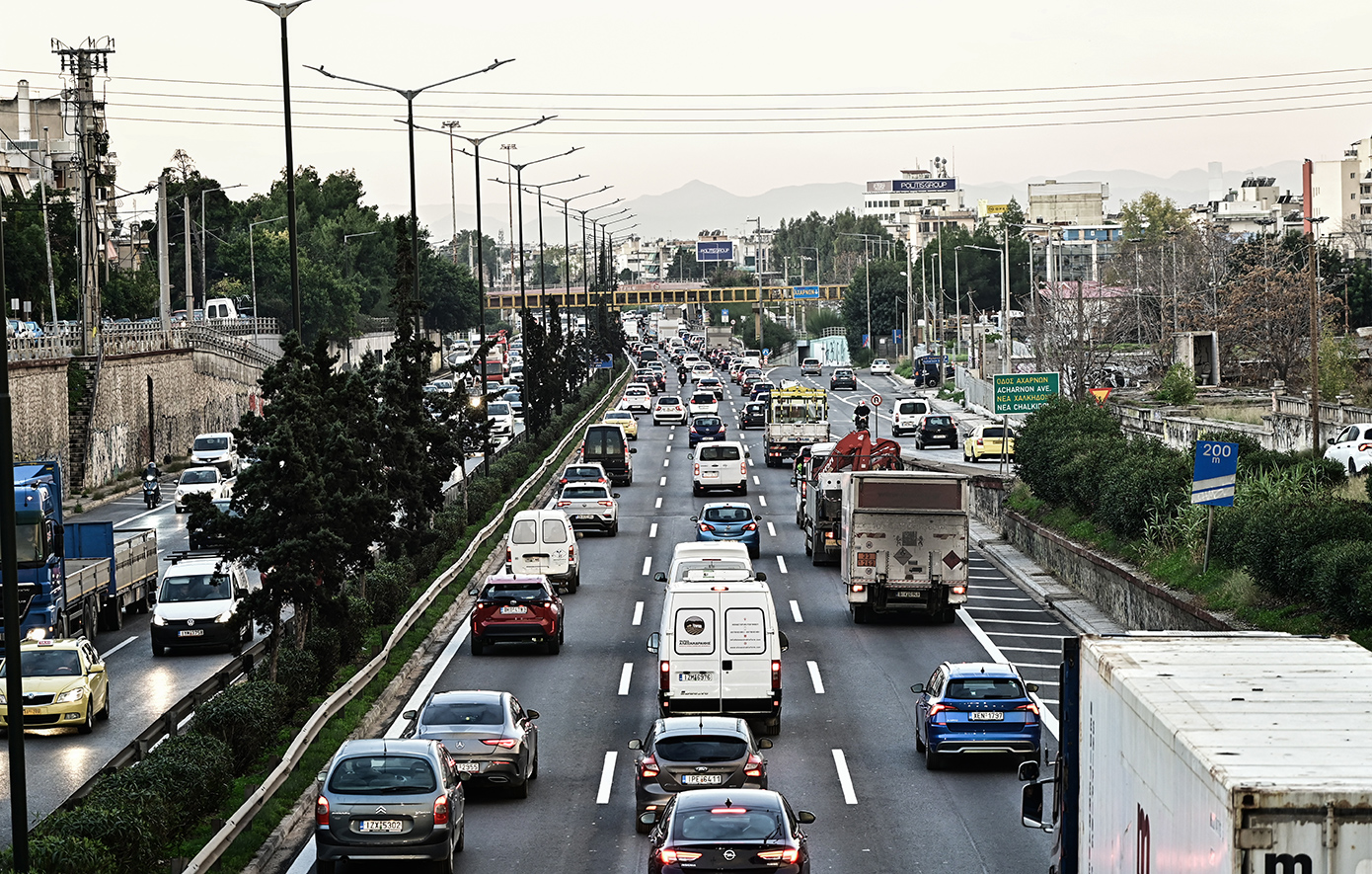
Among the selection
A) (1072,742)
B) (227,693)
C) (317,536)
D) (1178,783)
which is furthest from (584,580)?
(1178,783)

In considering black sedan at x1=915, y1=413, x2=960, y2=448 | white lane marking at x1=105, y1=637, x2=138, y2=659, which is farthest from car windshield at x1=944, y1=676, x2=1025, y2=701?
black sedan at x1=915, y1=413, x2=960, y2=448

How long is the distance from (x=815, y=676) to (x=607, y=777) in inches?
312

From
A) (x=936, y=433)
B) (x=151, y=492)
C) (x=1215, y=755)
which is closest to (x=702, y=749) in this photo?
(x=1215, y=755)

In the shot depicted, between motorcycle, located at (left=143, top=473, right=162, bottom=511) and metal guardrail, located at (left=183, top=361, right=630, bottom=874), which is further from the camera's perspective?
motorcycle, located at (left=143, top=473, right=162, bottom=511)

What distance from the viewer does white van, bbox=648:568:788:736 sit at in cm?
2497

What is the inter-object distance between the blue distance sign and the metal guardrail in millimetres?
14143

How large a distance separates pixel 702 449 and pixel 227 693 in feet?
126

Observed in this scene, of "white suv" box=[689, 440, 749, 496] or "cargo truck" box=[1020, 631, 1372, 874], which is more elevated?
"cargo truck" box=[1020, 631, 1372, 874]

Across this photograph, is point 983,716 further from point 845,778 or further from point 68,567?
point 68,567

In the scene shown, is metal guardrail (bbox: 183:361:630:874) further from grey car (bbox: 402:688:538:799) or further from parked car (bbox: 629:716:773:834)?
parked car (bbox: 629:716:773:834)

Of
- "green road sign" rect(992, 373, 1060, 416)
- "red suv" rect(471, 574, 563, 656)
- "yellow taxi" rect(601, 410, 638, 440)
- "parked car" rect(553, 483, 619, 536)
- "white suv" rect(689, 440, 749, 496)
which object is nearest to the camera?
"red suv" rect(471, 574, 563, 656)

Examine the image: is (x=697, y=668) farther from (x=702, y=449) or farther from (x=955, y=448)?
(x=955, y=448)

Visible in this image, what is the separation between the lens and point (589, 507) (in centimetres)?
4978

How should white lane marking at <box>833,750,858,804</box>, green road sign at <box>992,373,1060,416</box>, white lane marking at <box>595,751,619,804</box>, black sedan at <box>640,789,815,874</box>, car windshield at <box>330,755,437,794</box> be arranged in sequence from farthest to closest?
green road sign at <box>992,373,1060,416</box>, white lane marking at <box>595,751,619,804</box>, white lane marking at <box>833,750,858,804</box>, car windshield at <box>330,755,437,794</box>, black sedan at <box>640,789,815,874</box>
